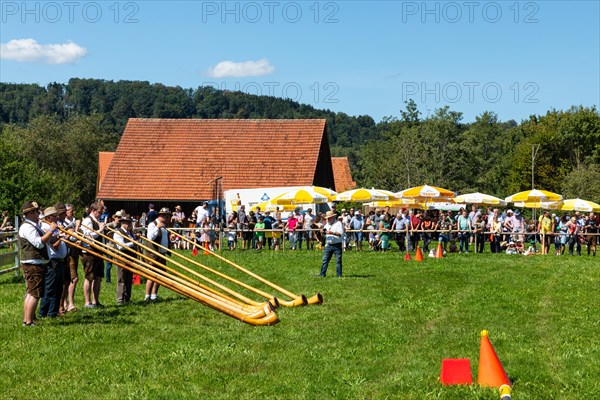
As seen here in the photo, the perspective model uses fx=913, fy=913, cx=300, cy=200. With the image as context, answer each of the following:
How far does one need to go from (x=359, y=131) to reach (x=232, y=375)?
17561 cm

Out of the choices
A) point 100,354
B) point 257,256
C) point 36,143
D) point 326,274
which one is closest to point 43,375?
point 100,354

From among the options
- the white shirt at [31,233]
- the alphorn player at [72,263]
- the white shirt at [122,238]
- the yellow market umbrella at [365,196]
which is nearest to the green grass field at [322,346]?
the alphorn player at [72,263]

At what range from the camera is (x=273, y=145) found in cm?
5275

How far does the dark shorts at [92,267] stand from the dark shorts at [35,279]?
98.7 inches

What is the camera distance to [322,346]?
11.8m

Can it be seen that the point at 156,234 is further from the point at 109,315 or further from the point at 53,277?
the point at 53,277

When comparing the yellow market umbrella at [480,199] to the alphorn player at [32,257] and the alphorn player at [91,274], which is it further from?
the alphorn player at [32,257]

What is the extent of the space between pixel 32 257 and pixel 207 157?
39484 millimetres

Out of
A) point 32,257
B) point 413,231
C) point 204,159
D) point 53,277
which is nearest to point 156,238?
point 53,277

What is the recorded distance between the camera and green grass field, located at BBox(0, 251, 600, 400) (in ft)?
30.3

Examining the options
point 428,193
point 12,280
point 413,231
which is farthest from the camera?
point 428,193

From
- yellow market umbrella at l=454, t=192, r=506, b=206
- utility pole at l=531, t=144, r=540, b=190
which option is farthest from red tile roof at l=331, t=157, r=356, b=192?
yellow market umbrella at l=454, t=192, r=506, b=206

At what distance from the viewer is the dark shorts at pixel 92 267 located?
1608cm

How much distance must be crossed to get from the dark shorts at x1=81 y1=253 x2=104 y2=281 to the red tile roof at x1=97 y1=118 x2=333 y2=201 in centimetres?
3387
